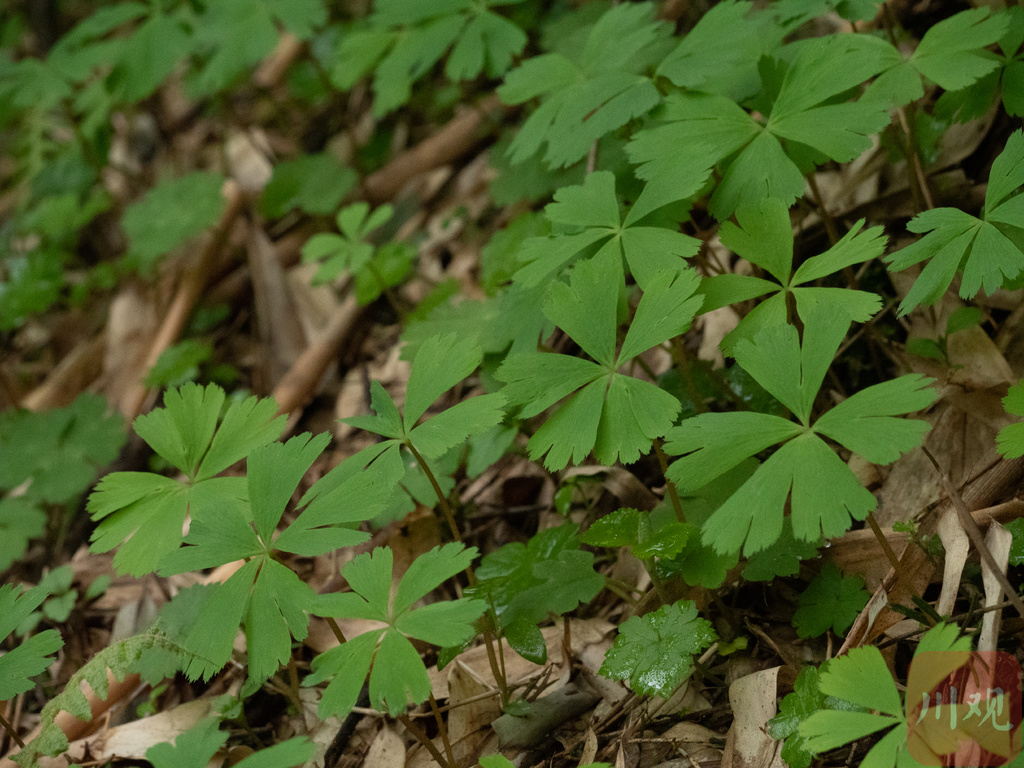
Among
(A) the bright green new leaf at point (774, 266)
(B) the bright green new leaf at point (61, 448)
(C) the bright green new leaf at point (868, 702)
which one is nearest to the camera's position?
(C) the bright green new leaf at point (868, 702)

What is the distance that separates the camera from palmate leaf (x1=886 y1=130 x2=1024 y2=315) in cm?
136

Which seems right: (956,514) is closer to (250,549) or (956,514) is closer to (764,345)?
(764,345)

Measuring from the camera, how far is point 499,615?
1.59 m

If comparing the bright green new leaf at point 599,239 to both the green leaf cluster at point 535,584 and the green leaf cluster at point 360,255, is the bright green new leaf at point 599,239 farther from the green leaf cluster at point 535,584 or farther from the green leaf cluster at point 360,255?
the green leaf cluster at point 360,255

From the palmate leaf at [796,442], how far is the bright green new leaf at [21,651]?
1.20 meters

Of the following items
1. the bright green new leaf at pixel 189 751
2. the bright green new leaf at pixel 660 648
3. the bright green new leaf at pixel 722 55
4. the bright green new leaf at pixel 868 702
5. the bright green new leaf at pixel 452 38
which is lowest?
the bright green new leaf at pixel 660 648

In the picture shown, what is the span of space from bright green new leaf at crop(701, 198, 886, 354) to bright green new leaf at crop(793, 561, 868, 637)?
0.47m

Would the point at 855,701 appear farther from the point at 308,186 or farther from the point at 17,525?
the point at 308,186

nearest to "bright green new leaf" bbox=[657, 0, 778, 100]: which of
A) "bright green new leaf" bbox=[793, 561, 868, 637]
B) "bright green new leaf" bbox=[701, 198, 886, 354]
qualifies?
"bright green new leaf" bbox=[701, 198, 886, 354]

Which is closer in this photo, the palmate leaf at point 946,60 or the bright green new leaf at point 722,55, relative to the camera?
the palmate leaf at point 946,60

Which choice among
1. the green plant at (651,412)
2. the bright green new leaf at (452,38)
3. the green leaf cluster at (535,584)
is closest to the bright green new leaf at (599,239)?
the green plant at (651,412)

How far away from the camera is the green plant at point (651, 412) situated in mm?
1262

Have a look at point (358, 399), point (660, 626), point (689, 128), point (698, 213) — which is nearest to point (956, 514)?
point (660, 626)

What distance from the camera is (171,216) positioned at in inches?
130
